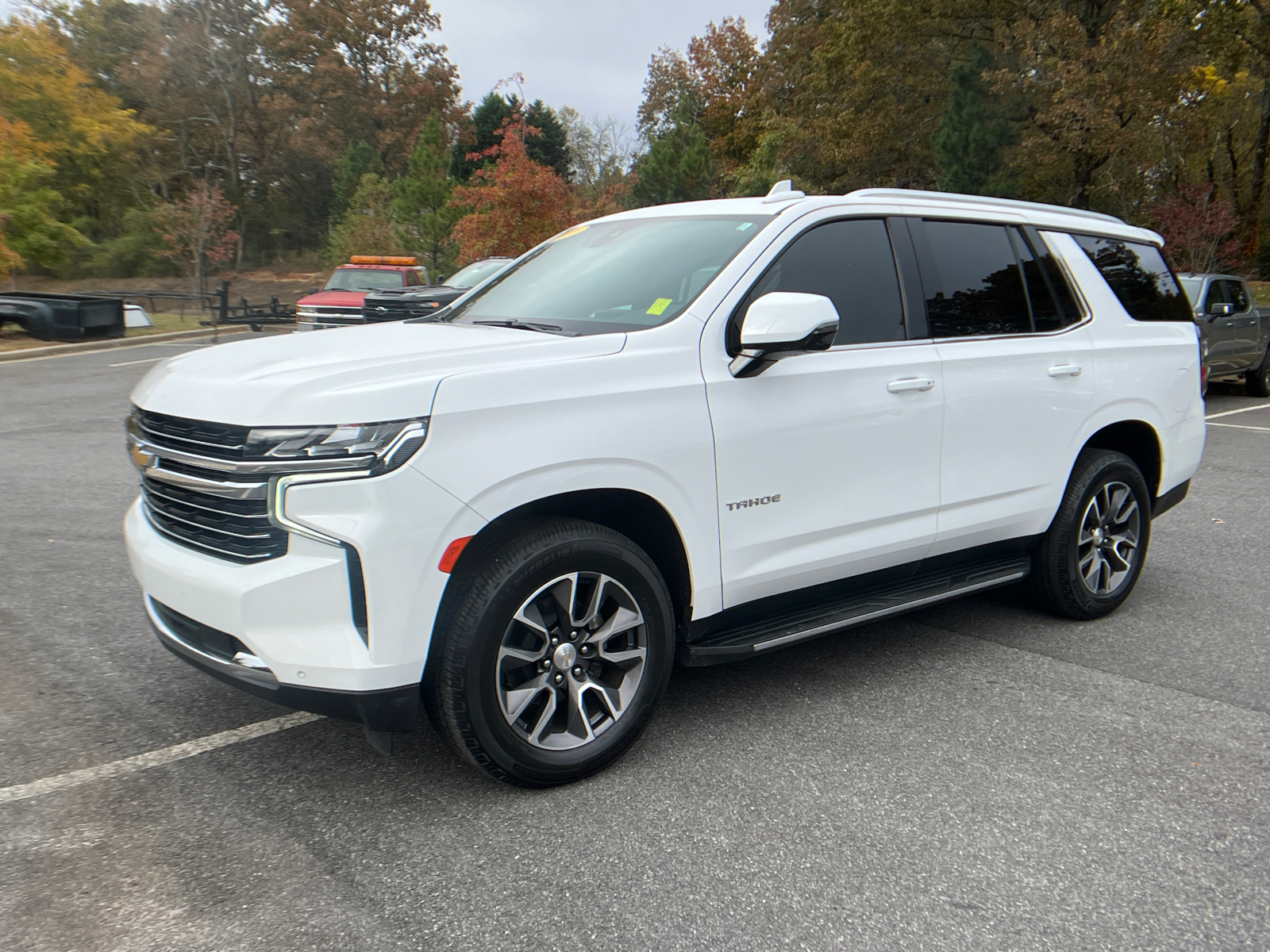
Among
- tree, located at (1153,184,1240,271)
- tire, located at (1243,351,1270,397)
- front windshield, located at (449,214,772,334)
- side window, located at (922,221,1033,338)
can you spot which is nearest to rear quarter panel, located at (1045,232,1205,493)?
side window, located at (922,221,1033,338)

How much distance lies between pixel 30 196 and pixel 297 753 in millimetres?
33925

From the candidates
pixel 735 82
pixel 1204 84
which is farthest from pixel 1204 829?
pixel 735 82

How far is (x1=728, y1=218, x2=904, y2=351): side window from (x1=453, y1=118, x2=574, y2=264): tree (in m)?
21.1

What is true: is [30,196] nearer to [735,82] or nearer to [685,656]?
[685,656]

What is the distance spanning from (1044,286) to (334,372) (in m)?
3.40

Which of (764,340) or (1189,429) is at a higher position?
(764,340)

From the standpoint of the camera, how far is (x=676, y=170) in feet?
138

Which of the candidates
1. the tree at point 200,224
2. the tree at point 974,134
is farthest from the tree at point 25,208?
the tree at point 974,134

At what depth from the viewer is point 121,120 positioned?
3906 cm

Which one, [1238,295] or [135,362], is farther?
[135,362]

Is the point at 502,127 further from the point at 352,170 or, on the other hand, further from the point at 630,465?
the point at 630,465

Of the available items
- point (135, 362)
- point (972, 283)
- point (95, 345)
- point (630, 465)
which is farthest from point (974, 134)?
point (630, 465)

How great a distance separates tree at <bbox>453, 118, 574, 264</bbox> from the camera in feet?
80.5

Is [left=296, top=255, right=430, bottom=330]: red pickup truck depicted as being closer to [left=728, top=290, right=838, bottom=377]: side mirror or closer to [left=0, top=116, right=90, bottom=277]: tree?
[left=0, top=116, right=90, bottom=277]: tree
